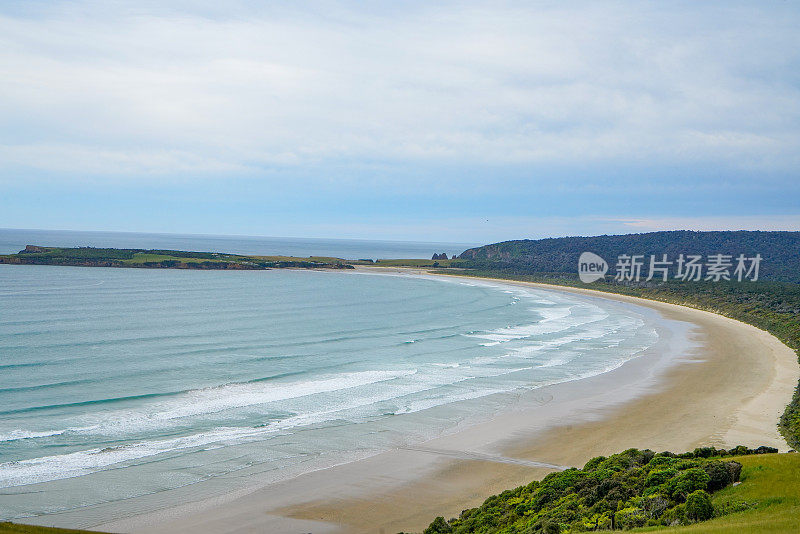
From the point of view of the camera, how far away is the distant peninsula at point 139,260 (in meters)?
106

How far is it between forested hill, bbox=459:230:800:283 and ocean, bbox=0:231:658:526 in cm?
7186

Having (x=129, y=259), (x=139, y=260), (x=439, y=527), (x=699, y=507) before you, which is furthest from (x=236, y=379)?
(x=129, y=259)

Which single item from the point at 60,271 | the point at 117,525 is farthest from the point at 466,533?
the point at 60,271

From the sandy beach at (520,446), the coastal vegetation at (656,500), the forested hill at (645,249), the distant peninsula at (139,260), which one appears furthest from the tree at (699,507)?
the forested hill at (645,249)

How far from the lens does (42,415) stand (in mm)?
21000

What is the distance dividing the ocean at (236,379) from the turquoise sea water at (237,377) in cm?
9

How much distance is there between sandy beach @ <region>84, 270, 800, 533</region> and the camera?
14.1 m

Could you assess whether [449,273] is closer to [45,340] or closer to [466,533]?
[45,340]

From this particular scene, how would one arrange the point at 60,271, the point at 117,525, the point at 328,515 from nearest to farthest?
the point at 117,525 < the point at 328,515 < the point at 60,271

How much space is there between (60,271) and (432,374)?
79193 mm

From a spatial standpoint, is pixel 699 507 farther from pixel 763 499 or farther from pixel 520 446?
pixel 520 446

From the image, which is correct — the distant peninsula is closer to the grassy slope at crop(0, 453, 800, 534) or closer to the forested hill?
the forested hill

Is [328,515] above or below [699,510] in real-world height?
below

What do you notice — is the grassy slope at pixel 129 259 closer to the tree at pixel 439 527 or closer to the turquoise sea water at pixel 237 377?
the turquoise sea water at pixel 237 377
